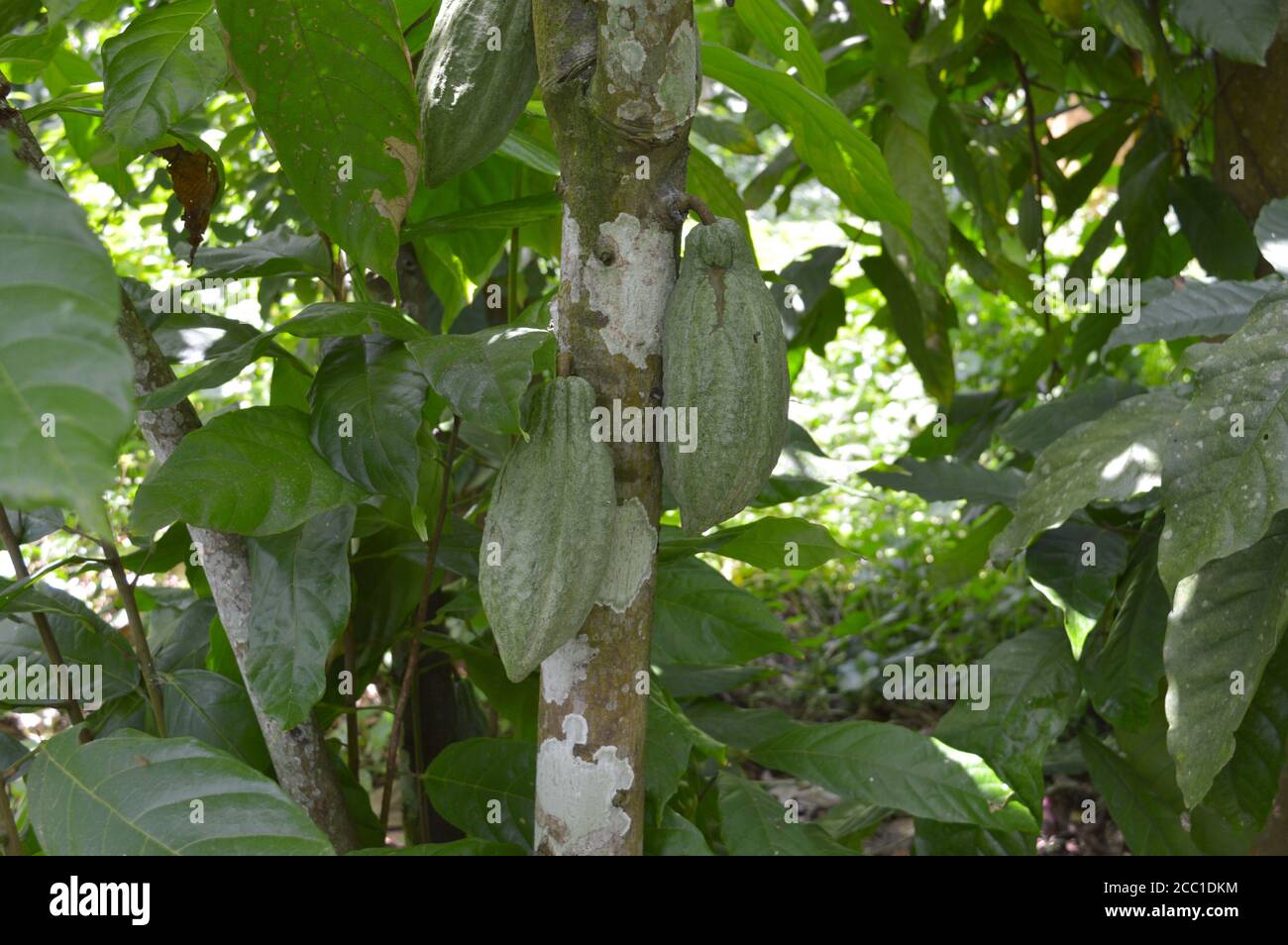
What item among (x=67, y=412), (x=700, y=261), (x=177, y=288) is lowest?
(x=67, y=412)

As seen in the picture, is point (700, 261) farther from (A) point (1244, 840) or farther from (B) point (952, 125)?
(B) point (952, 125)

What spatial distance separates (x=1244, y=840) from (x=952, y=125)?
3.59ft

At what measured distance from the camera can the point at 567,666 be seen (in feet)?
2.71

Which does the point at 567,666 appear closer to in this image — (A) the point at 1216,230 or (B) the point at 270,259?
(B) the point at 270,259

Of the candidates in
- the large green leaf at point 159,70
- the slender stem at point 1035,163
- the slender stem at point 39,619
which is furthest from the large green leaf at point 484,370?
the slender stem at point 1035,163

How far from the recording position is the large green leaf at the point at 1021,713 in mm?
1178

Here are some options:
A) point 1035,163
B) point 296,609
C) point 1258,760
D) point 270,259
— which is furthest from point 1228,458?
point 1035,163

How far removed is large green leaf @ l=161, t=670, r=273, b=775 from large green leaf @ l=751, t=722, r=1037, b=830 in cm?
49

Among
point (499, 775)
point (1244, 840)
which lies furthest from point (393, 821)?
point (1244, 840)

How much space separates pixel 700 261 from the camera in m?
0.77

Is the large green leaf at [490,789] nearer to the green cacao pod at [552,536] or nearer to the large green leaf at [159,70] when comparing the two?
the green cacao pod at [552,536]

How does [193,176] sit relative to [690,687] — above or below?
above

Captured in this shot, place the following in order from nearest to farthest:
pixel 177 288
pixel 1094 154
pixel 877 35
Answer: pixel 177 288, pixel 877 35, pixel 1094 154

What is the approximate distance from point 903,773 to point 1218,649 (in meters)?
0.29
